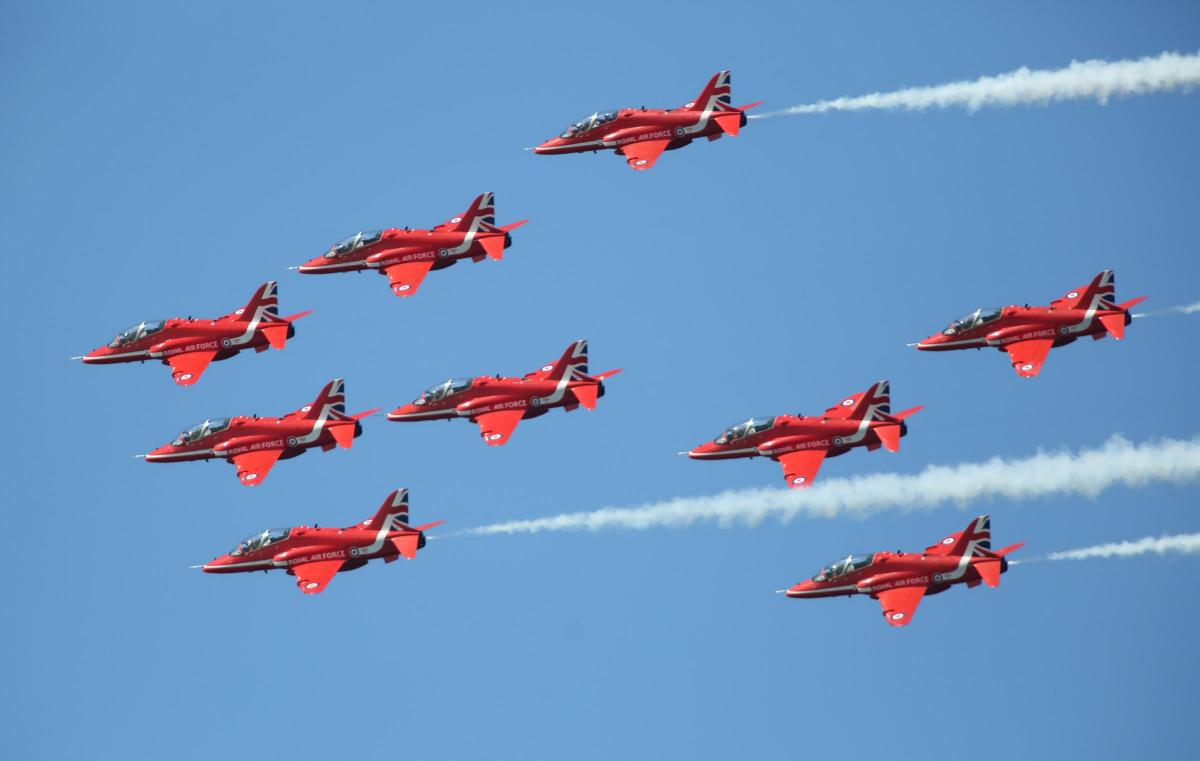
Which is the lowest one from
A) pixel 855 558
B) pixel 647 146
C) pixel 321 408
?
pixel 855 558

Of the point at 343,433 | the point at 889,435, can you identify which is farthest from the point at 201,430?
the point at 889,435

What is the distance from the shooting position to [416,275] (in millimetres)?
131125

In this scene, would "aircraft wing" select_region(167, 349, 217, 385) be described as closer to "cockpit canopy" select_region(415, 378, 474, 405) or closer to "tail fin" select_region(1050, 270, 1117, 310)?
"cockpit canopy" select_region(415, 378, 474, 405)

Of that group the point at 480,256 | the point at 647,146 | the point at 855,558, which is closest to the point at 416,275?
the point at 480,256

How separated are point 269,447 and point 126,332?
10014 mm

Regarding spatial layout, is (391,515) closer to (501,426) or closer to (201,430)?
(501,426)

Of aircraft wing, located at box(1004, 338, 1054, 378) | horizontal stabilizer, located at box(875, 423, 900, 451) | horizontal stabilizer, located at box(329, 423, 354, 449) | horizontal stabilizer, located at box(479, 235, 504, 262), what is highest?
horizontal stabilizer, located at box(479, 235, 504, 262)

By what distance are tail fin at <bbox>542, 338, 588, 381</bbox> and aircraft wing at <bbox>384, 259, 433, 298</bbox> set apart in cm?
723

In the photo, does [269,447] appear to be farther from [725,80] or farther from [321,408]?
[725,80]

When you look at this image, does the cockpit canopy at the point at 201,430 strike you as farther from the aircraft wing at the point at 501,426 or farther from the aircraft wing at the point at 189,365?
the aircraft wing at the point at 501,426

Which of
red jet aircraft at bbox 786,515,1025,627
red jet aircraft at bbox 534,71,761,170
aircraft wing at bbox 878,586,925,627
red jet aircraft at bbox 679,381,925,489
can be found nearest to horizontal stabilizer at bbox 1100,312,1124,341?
red jet aircraft at bbox 679,381,925,489

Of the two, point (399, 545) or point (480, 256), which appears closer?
point (399, 545)

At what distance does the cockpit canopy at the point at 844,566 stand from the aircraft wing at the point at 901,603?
1658mm

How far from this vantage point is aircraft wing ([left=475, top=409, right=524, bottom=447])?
128 m
